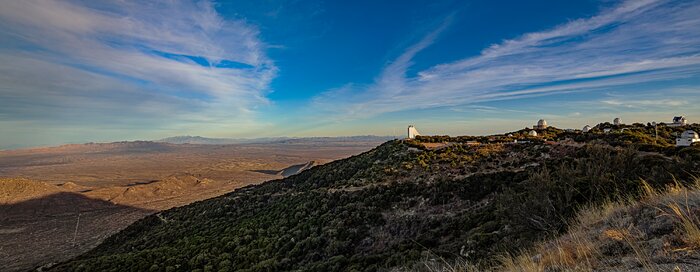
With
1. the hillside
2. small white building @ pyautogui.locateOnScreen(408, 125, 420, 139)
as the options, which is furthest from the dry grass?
small white building @ pyautogui.locateOnScreen(408, 125, 420, 139)

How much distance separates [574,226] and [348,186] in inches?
692

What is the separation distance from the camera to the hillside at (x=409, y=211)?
8391 mm

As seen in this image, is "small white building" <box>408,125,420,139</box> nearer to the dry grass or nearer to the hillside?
the hillside

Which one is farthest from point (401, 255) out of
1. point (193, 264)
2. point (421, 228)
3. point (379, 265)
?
point (193, 264)

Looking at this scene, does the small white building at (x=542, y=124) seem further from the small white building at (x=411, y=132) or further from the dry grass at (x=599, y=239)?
the dry grass at (x=599, y=239)

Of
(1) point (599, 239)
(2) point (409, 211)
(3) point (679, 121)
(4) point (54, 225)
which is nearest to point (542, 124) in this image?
(3) point (679, 121)

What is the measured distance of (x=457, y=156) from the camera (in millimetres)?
24438

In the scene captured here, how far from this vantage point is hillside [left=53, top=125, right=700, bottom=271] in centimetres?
839

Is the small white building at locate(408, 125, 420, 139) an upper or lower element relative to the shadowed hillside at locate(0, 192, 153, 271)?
upper

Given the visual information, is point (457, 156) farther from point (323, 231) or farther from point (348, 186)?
point (323, 231)

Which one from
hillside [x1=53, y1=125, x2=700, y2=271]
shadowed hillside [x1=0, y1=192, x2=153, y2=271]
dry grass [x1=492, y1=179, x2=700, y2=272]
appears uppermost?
dry grass [x1=492, y1=179, x2=700, y2=272]

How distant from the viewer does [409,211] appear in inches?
634

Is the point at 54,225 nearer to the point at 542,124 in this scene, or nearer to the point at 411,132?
the point at 411,132

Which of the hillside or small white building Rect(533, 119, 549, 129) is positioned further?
small white building Rect(533, 119, 549, 129)
